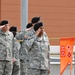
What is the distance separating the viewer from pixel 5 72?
12719mm

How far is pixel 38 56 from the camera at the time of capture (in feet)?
41.6

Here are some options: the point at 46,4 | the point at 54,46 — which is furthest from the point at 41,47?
the point at 46,4

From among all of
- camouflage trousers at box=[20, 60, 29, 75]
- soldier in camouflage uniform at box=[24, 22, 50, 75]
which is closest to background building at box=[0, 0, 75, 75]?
camouflage trousers at box=[20, 60, 29, 75]

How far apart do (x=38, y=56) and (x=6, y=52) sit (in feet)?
2.41

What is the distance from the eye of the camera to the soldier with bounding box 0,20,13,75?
41.4 ft

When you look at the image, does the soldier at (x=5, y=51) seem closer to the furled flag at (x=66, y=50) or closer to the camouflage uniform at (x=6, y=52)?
the camouflage uniform at (x=6, y=52)

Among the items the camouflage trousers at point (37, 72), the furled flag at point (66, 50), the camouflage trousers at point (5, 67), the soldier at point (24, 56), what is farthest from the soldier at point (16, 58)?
the furled flag at point (66, 50)

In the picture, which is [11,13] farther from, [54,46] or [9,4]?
[54,46]

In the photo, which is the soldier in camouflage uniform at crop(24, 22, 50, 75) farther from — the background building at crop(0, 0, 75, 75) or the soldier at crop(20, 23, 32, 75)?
the background building at crop(0, 0, 75, 75)

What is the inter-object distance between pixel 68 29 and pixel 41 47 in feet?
30.0

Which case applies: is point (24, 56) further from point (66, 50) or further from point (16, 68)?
point (66, 50)

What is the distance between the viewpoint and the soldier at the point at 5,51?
12633mm

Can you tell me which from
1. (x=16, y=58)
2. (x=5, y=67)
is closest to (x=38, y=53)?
(x=16, y=58)

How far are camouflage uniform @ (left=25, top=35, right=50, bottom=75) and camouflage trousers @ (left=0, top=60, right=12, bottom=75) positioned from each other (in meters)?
0.47
